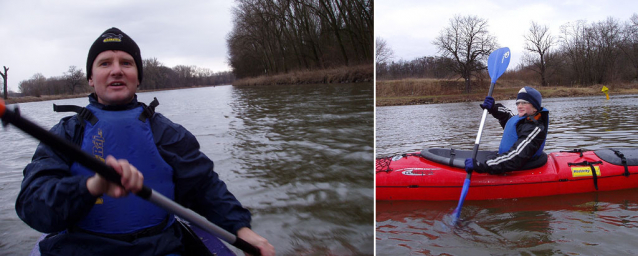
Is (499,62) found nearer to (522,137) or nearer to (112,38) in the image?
(522,137)

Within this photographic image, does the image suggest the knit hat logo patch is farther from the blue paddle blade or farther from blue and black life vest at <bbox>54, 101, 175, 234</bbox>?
the blue paddle blade

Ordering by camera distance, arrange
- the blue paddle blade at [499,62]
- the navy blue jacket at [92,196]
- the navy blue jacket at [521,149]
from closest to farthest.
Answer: the navy blue jacket at [92,196]
the navy blue jacket at [521,149]
the blue paddle blade at [499,62]

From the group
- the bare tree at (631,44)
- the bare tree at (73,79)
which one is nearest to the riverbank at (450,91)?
the bare tree at (631,44)

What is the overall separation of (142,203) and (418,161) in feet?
11.6

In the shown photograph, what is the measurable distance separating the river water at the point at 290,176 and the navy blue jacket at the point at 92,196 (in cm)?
18

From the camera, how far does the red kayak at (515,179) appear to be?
4105 mm

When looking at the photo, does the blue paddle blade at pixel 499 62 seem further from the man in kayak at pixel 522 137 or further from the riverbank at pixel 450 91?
the riverbank at pixel 450 91

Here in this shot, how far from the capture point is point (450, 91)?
20.2 m

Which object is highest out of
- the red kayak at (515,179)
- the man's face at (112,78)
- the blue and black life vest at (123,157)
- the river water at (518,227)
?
the man's face at (112,78)

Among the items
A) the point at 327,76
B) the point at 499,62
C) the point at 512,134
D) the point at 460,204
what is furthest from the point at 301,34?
the point at 460,204

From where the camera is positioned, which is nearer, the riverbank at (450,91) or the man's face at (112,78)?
the man's face at (112,78)

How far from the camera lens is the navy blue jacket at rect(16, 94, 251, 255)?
1255mm

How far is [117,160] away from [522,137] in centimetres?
376

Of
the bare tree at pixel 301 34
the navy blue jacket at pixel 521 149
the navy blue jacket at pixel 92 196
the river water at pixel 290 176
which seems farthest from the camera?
the bare tree at pixel 301 34
